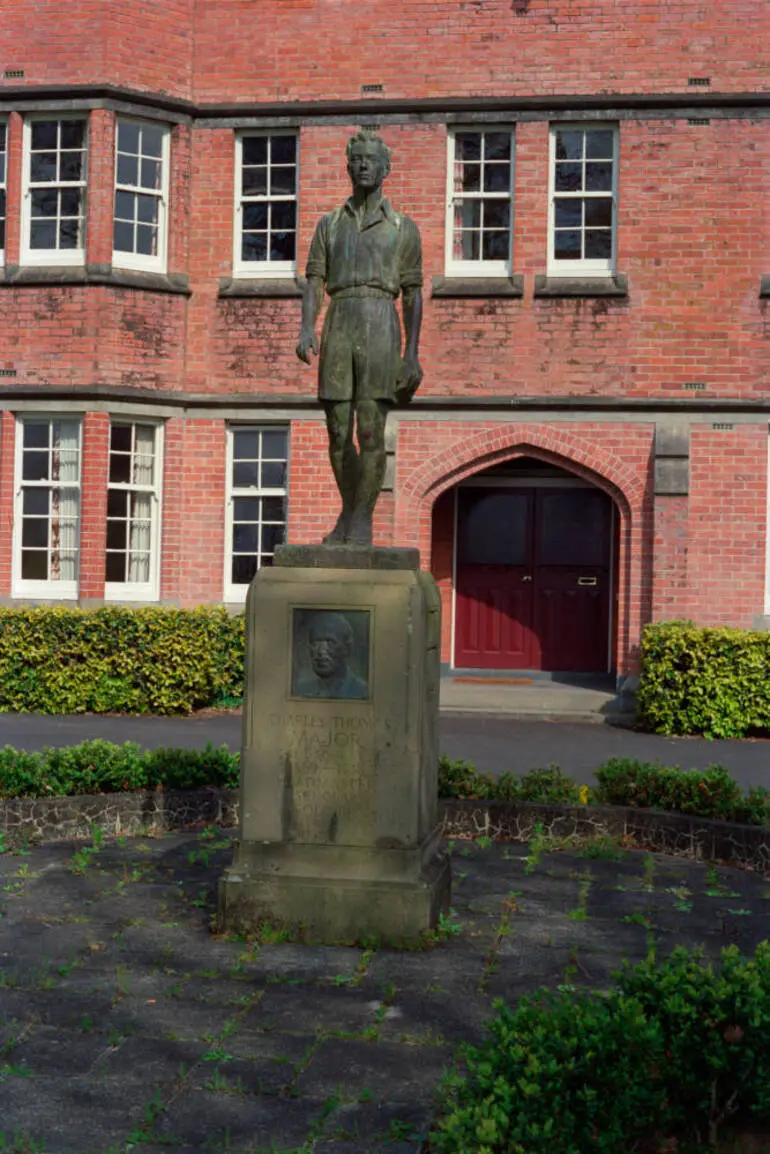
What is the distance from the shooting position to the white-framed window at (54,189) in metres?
16.9

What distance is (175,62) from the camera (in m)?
16.9

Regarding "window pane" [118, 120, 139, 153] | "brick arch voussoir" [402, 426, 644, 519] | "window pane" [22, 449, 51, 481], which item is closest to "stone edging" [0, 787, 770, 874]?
"brick arch voussoir" [402, 426, 644, 519]

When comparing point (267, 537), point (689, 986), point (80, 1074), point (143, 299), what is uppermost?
point (143, 299)

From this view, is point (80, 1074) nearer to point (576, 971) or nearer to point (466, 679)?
point (576, 971)

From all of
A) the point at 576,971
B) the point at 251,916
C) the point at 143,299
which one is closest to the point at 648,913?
the point at 576,971

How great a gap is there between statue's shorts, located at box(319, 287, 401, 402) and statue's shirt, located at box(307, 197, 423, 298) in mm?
70

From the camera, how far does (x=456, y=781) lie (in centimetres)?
953

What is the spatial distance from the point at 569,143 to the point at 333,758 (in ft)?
39.4

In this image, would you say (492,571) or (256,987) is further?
(492,571)

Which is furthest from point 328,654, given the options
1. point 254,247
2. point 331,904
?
point 254,247

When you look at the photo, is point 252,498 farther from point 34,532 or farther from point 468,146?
point 468,146

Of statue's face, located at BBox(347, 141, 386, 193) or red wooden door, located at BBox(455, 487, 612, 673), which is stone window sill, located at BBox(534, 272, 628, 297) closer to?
red wooden door, located at BBox(455, 487, 612, 673)

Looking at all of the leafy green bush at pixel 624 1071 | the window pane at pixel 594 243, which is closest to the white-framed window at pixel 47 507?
the window pane at pixel 594 243

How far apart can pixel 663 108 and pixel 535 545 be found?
5746 millimetres
